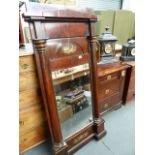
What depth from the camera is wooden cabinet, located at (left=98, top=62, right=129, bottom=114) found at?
68.1 inches

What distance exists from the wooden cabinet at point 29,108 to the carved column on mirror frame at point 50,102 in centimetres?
18

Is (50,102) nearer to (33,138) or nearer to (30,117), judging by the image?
(30,117)

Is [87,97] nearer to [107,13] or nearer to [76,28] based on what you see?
[76,28]

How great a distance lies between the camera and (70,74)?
128 centimetres

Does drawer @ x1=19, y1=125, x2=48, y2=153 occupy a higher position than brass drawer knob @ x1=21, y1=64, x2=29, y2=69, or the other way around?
brass drawer knob @ x1=21, y1=64, x2=29, y2=69

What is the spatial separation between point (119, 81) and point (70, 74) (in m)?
0.93

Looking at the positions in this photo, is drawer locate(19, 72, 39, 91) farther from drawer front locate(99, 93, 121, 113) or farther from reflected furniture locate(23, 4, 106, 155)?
drawer front locate(99, 93, 121, 113)

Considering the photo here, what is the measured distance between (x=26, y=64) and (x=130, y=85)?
1.51m

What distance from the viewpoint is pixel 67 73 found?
4.07 ft

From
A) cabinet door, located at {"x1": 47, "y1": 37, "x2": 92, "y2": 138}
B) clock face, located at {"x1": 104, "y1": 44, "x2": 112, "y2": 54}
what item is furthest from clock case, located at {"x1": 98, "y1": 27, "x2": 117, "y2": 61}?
cabinet door, located at {"x1": 47, "y1": 37, "x2": 92, "y2": 138}

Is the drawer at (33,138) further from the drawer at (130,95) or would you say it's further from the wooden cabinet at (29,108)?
the drawer at (130,95)
